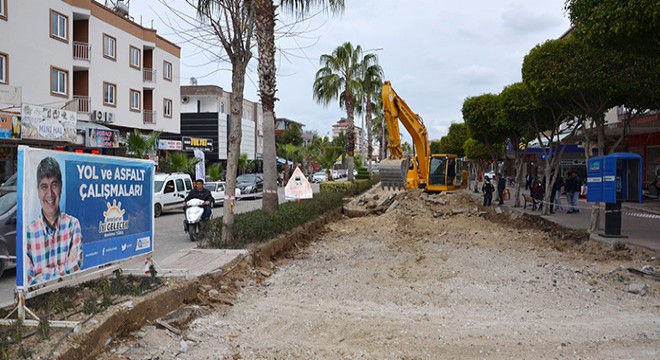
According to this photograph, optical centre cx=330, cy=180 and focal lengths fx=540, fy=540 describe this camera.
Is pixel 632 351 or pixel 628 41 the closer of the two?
pixel 632 351

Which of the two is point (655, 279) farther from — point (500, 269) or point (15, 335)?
point (15, 335)

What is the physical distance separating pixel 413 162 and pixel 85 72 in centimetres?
1897

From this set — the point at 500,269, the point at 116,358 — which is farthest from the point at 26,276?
the point at 500,269

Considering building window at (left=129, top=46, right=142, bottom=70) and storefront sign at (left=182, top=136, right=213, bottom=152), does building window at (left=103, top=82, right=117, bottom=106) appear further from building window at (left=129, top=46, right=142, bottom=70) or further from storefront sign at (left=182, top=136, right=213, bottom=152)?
storefront sign at (left=182, top=136, right=213, bottom=152)

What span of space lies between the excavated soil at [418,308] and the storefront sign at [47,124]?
12.8m

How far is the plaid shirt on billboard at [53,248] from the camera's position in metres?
5.13

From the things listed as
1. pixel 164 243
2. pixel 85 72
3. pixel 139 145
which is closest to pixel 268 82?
pixel 164 243

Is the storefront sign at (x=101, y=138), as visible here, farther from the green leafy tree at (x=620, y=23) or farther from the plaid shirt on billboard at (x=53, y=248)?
the green leafy tree at (x=620, y=23)

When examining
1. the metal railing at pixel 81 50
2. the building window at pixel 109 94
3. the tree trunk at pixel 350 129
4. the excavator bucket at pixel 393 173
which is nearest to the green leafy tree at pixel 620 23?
the excavator bucket at pixel 393 173

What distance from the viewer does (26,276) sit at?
16.5ft

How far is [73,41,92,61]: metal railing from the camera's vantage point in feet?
98.0

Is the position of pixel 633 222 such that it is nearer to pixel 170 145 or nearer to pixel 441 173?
pixel 441 173

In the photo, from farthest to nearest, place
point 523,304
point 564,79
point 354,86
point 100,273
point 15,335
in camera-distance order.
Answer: point 354,86, point 564,79, point 523,304, point 100,273, point 15,335

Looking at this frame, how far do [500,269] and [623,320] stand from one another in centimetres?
360
